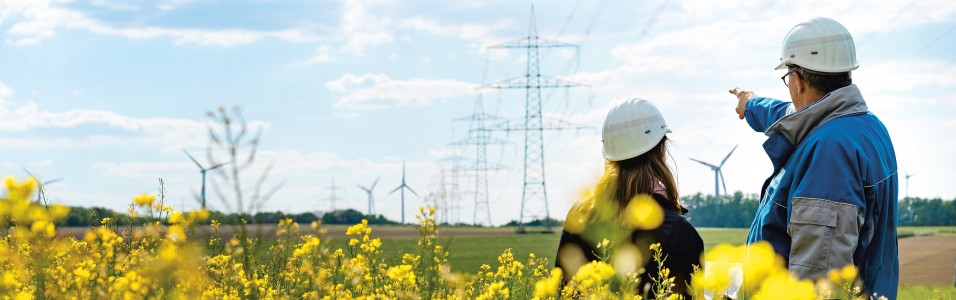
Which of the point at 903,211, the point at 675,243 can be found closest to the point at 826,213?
the point at 675,243

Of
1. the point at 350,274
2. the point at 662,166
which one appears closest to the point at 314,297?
the point at 350,274

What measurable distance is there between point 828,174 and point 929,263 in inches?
1581

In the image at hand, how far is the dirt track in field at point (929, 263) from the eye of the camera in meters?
30.1

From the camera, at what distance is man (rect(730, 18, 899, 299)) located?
13.7ft

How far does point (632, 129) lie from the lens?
4.70m

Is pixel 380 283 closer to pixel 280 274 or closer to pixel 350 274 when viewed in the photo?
pixel 350 274

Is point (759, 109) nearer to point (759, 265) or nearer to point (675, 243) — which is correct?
point (675, 243)

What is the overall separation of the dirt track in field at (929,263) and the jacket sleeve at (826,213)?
25.3 metres

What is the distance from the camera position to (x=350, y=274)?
175 inches

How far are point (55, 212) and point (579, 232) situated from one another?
8.23ft

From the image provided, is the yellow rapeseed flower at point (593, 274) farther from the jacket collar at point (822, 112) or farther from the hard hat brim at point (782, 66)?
the hard hat brim at point (782, 66)

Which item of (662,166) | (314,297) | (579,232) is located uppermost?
(662,166)

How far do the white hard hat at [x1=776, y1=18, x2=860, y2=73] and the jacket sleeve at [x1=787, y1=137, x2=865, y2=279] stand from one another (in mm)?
531

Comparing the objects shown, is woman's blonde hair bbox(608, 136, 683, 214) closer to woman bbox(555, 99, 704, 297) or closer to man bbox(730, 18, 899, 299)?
woman bbox(555, 99, 704, 297)
